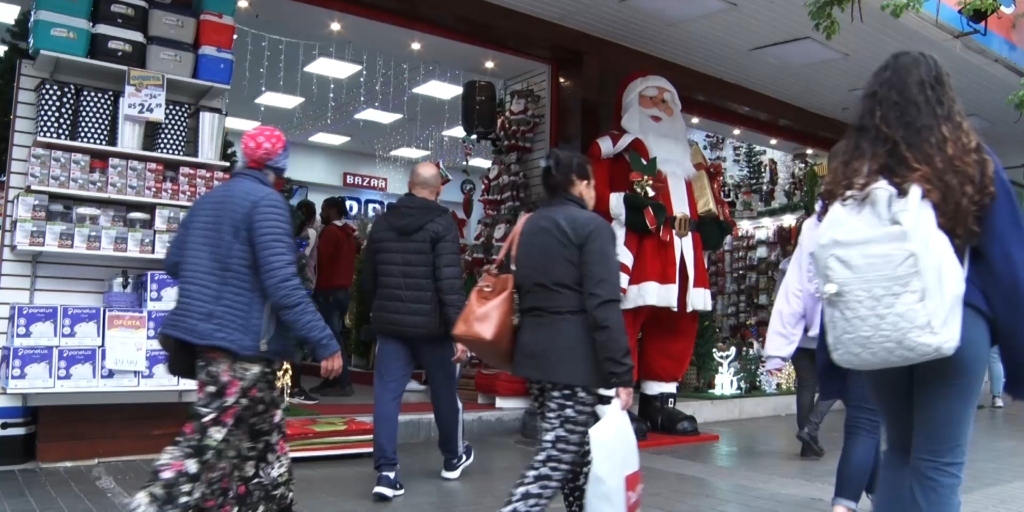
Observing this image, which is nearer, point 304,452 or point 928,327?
point 928,327

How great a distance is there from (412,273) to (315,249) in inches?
136

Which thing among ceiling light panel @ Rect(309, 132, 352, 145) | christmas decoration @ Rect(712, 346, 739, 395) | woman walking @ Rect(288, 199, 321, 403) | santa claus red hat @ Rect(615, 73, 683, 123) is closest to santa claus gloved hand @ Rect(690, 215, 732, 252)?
santa claus red hat @ Rect(615, 73, 683, 123)

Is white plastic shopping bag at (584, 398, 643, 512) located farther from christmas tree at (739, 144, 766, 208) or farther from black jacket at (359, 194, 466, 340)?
christmas tree at (739, 144, 766, 208)

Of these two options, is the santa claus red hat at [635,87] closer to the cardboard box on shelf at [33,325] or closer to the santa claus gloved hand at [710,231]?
the santa claus gloved hand at [710,231]

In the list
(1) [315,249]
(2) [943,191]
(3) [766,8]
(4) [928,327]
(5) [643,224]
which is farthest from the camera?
(1) [315,249]

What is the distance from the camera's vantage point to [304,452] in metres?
5.42

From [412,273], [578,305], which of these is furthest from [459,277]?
[578,305]

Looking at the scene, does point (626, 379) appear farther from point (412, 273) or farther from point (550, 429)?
point (412, 273)

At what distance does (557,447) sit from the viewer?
3215 millimetres

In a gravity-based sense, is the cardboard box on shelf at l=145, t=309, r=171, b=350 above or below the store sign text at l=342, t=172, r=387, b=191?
below

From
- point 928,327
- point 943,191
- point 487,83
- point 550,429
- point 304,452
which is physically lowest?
point 304,452

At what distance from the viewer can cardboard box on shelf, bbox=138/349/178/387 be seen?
199 inches

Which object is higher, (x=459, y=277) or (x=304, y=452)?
(x=459, y=277)

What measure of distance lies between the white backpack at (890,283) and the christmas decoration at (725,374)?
6.38 meters
